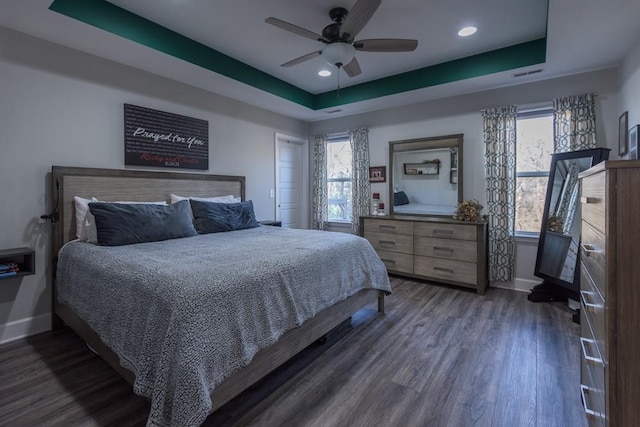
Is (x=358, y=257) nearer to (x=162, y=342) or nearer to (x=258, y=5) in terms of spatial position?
(x=162, y=342)

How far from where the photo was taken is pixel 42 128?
268cm

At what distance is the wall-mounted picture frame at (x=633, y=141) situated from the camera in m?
2.51

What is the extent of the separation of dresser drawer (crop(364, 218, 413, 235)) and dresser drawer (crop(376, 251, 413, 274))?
318mm

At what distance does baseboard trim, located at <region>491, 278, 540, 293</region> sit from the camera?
3.75 metres

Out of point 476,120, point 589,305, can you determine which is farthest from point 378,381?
point 476,120

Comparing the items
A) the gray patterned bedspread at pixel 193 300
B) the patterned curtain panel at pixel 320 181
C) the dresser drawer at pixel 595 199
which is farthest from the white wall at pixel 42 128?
the dresser drawer at pixel 595 199

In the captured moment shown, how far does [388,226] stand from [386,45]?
96.4 inches

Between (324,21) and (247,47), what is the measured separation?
97cm

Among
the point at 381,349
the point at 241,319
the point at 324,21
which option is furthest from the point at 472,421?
the point at 324,21

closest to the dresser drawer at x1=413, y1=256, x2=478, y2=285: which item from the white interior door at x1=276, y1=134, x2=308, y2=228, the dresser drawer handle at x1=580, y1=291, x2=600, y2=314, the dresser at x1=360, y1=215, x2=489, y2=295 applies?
the dresser at x1=360, y1=215, x2=489, y2=295

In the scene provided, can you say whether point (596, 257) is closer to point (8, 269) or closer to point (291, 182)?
point (8, 269)

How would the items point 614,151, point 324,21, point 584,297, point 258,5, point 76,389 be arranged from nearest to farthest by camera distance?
point 584,297
point 76,389
point 258,5
point 324,21
point 614,151

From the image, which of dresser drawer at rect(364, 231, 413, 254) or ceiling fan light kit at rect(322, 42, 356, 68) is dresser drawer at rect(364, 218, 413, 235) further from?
ceiling fan light kit at rect(322, 42, 356, 68)

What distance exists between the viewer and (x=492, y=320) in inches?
116
